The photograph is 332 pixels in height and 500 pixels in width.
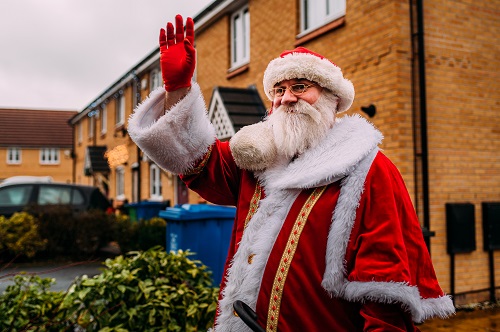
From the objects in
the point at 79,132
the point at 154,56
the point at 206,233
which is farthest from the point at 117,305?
the point at 79,132

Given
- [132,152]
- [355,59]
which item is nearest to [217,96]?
[355,59]

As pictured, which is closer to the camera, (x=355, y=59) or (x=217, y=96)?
(x=355, y=59)

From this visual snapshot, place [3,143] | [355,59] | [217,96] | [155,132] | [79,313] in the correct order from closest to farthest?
[155,132]
[79,313]
[355,59]
[217,96]
[3,143]

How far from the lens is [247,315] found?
1.68 meters

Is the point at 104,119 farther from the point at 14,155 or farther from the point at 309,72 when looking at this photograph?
the point at 309,72

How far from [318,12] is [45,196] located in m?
7.49

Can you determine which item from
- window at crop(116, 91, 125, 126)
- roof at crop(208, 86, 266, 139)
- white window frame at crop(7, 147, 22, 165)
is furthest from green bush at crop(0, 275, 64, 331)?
white window frame at crop(7, 147, 22, 165)

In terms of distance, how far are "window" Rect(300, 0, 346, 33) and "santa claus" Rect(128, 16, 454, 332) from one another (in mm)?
5263

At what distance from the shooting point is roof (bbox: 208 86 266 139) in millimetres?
8055

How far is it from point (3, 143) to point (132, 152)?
23.3 meters

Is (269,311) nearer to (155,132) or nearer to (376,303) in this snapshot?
(376,303)

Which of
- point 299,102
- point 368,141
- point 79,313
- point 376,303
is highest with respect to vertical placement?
point 299,102

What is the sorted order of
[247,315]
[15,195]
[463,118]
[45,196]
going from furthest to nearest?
1. [45,196]
2. [15,195]
3. [463,118]
4. [247,315]

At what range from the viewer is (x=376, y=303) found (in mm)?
1560
